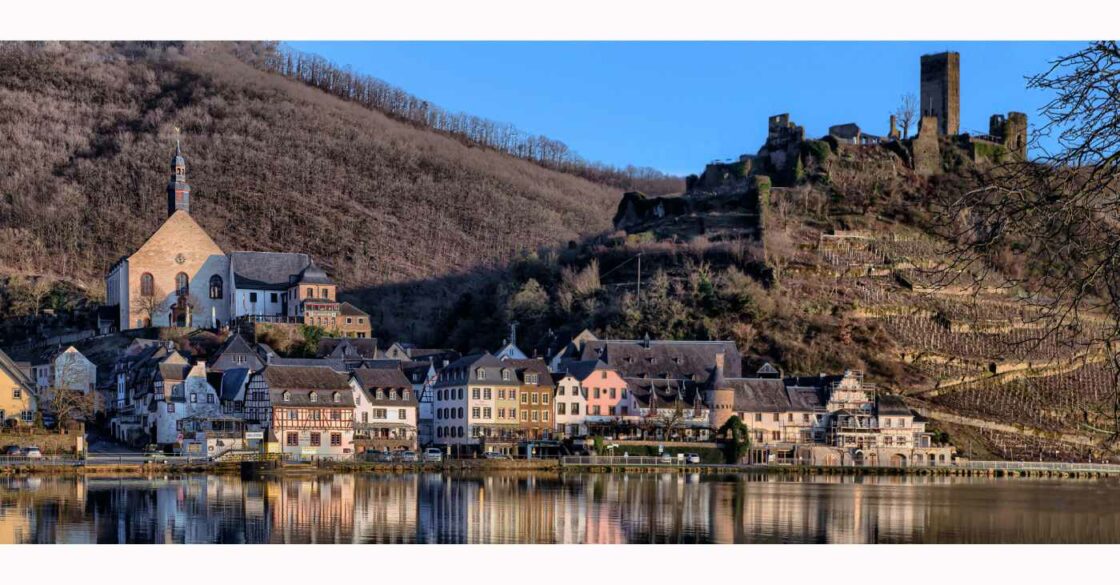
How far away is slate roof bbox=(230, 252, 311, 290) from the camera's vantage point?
9619 centimetres

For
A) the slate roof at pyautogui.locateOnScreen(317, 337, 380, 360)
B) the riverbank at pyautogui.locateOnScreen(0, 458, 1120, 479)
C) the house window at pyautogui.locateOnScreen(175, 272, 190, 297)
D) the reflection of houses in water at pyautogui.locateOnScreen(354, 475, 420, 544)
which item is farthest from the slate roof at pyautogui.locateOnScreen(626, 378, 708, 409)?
the house window at pyautogui.locateOnScreen(175, 272, 190, 297)

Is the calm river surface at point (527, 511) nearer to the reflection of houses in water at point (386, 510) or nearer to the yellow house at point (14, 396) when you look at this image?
the reflection of houses in water at point (386, 510)

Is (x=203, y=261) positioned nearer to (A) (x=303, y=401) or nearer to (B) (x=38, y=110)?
(A) (x=303, y=401)

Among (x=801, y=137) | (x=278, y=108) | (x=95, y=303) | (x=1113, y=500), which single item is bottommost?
(x=1113, y=500)

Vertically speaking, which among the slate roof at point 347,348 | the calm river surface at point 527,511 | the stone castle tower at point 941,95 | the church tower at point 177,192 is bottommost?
the calm river surface at point 527,511

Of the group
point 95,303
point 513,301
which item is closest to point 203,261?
point 95,303

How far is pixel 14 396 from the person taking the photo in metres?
72.0

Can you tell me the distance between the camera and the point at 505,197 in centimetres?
17650

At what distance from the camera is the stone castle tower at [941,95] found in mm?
119188

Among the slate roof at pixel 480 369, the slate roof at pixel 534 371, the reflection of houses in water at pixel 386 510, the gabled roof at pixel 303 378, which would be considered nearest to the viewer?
the reflection of houses in water at pixel 386 510

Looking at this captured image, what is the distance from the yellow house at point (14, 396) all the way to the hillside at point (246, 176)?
57.8 metres

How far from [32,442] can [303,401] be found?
12.2 meters

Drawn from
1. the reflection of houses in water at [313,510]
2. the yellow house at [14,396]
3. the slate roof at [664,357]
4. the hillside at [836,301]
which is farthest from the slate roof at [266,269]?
the reflection of houses in water at [313,510]

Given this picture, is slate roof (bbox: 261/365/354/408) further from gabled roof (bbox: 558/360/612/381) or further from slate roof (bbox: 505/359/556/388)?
gabled roof (bbox: 558/360/612/381)
